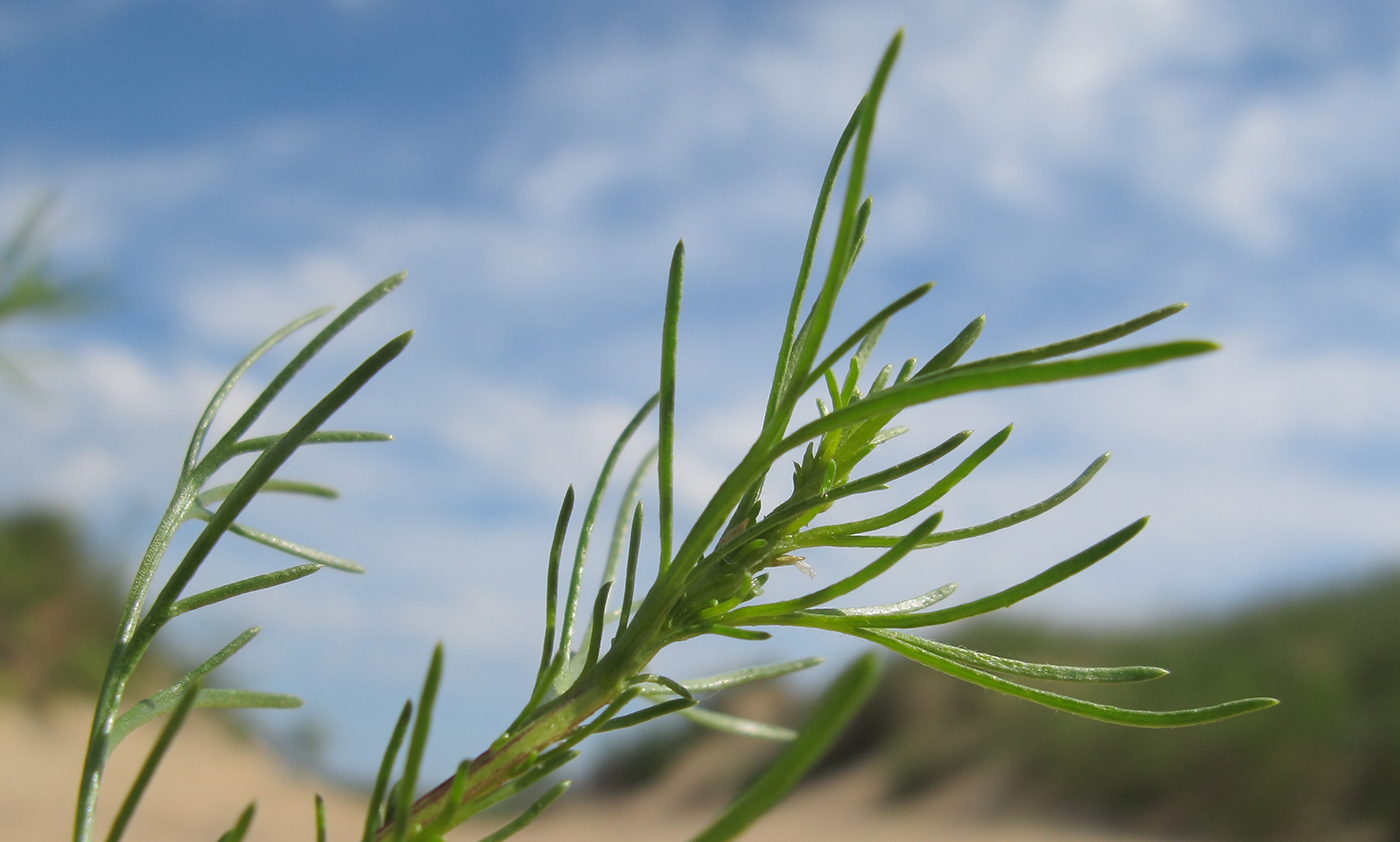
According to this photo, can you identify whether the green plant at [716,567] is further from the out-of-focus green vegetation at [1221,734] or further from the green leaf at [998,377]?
the out-of-focus green vegetation at [1221,734]

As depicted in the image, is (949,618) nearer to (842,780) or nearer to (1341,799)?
(1341,799)

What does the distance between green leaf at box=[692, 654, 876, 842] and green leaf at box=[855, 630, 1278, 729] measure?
92 mm

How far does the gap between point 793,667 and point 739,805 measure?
0.16 m

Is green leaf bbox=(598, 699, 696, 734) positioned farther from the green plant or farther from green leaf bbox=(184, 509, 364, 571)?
green leaf bbox=(184, 509, 364, 571)

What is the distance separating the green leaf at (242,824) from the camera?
0.18 metres

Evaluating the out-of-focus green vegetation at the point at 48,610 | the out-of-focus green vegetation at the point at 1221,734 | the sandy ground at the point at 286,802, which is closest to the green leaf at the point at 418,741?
the sandy ground at the point at 286,802

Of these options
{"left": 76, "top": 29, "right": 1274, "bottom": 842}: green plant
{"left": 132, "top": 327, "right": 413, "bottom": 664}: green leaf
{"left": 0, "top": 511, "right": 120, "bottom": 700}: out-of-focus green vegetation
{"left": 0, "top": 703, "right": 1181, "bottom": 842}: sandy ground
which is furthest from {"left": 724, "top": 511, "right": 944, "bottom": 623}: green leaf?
{"left": 0, "top": 511, "right": 120, "bottom": 700}: out-of-focus green vegetation

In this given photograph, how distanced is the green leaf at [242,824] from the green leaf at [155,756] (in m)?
0.02

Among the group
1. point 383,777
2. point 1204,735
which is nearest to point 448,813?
point 383,777

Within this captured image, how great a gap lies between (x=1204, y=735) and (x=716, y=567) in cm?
519

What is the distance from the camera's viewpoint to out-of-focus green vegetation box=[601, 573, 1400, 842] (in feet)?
13.9

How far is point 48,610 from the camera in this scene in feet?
17.1

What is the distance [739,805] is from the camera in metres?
0.15

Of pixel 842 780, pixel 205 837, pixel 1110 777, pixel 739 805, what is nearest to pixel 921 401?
pixel 739 805
